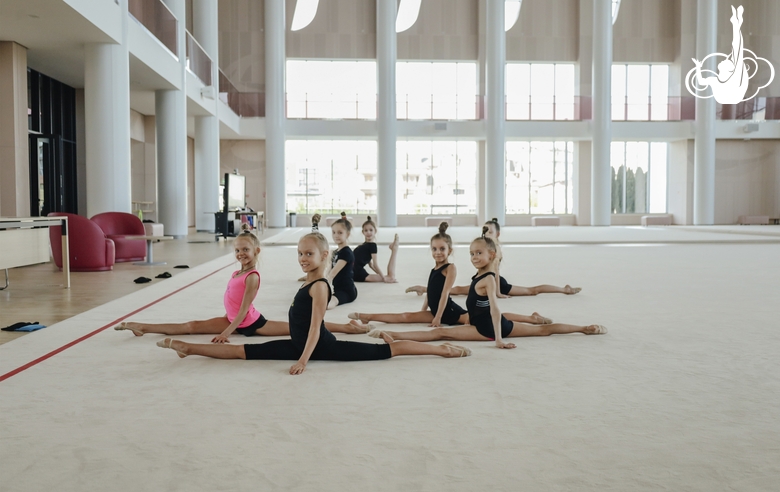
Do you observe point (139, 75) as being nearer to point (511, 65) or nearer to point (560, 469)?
point (560, 469)

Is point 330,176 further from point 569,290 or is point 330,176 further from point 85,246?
point 569,290

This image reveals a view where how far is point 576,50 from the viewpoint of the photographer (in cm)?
3431

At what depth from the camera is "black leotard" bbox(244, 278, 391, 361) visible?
4348mm

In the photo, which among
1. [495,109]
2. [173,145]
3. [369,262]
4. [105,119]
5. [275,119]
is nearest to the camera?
[369,262]

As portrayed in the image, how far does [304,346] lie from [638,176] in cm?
3418

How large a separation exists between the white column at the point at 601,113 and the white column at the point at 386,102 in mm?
9378

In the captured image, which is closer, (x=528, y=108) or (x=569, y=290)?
(x=569, y=290)

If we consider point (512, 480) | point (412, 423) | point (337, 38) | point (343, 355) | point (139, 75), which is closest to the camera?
point (512, 480)

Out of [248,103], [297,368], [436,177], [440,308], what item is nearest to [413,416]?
[297,368]

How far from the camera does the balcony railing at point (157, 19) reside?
51.6 ft

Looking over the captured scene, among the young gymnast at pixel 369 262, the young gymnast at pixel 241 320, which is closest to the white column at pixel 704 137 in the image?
the young gymnast at pixel 369 262

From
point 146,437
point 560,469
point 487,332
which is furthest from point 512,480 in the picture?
point 487,332

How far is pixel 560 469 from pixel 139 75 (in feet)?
57.2

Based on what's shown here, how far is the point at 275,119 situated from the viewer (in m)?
30.6
